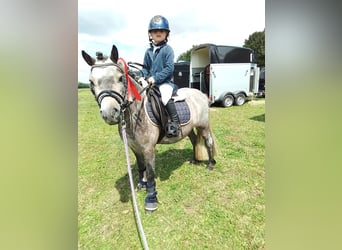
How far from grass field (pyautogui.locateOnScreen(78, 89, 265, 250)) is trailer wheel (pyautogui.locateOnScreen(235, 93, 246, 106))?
203 inches

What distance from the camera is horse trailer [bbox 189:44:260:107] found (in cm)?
859

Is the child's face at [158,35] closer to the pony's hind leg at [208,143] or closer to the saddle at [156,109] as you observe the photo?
the saddle at [156,109]

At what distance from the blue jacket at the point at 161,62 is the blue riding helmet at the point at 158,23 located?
0.21m

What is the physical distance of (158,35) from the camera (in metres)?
2.17

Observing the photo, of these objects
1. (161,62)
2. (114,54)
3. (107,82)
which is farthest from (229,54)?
(107,82)

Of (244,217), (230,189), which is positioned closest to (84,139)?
(230,189)

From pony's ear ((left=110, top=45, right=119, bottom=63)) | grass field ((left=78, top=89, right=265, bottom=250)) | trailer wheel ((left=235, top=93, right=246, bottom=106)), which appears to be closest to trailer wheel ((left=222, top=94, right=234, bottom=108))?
trailer wheel ((left=235, top=93, right=246, bottom=106))

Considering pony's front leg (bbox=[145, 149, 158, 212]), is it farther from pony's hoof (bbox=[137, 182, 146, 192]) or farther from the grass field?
pony's hoof (bbox=[137, 182, 146, 192])

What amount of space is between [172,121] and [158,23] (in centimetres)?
97

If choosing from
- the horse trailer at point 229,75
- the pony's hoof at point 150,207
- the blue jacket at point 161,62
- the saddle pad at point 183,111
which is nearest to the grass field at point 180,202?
the pony's hoof at point 150,207
